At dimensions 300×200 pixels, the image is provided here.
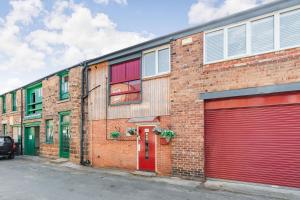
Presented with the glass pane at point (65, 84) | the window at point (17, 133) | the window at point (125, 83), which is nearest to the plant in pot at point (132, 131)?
the window at point (125, 83)

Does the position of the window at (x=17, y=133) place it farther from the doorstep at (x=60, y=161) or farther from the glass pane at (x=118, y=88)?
the glass pane at (x=118, y=88)

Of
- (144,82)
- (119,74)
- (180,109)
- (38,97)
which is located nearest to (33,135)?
(38,97)

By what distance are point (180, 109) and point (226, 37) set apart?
10.6 feet

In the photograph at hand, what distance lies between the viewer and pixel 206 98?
9.51m

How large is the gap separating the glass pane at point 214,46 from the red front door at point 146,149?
158 inches

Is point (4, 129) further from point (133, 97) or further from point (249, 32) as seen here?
point (249, 32)

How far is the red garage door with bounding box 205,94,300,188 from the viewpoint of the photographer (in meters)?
7.89

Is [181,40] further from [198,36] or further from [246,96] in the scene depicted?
[246,96]

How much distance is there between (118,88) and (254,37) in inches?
272

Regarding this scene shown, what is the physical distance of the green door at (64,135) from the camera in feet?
52.2

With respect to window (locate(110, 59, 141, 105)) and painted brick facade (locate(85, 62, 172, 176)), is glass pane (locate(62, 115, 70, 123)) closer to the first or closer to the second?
painted brick facade (locate(85, 62, 172, 176))

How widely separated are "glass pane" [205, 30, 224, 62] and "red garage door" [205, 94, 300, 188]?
168 cm

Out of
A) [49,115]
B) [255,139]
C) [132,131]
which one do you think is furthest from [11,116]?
[255,139]

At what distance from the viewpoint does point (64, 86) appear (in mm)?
16859
